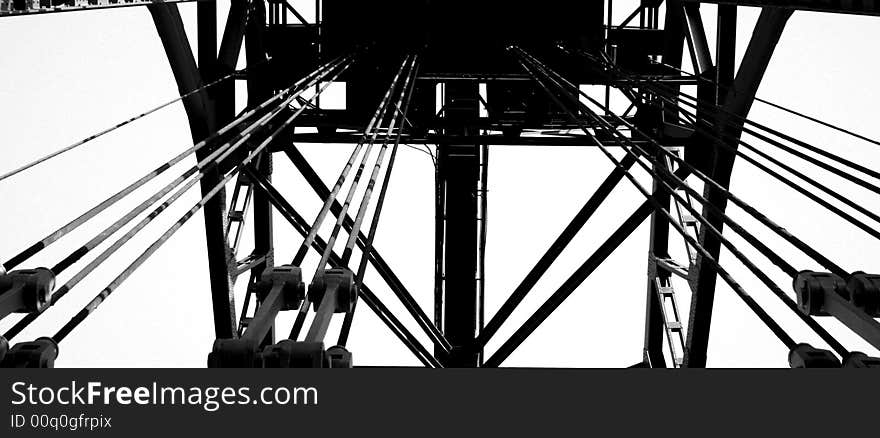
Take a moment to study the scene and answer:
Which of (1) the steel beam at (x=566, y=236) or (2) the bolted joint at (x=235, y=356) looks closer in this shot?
(2) the bolted joint at (x=235, y=356)

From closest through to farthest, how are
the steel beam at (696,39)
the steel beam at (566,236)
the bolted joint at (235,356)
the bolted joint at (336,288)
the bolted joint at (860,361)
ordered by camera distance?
1. the bolted joint at (860,361)
2. the bolted joint at (235,356)
3. the bolted joint at (336,288)
4. the steel beam at (696,39)
5. the steel beam at (566,236)

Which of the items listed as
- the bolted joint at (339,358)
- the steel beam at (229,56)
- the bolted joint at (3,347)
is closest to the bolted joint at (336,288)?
the bolted joint at (339,358)

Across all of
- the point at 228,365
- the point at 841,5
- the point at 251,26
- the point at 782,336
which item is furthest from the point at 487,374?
the point at 251,26

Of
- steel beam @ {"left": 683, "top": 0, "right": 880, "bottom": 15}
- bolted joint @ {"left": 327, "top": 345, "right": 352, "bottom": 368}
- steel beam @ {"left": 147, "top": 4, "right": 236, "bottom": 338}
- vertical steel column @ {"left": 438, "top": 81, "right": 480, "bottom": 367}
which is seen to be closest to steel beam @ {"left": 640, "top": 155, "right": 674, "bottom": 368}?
vertical steel column @ {"left": 438, "top": 81, "right": 480, "bottom": 367}

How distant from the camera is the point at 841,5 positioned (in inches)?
210

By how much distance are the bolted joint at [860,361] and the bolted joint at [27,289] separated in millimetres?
3299

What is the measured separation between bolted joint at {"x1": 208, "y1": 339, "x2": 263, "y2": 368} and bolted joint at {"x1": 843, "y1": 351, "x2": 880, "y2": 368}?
226 centimetres

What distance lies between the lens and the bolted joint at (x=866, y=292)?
4.09 meters

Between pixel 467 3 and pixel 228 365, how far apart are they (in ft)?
29.4

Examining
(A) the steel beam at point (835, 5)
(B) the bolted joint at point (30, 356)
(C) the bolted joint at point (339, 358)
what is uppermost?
(A) the steel beam at point (835, 5)

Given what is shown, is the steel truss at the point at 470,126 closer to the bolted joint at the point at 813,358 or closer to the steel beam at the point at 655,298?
the steel beam at the point at 655,298

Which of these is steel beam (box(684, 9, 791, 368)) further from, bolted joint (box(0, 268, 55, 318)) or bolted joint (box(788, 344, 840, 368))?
bolted joint (box(0, 268, 55, 318))

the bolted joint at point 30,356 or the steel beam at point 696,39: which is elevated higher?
the steel beam at point 696,39

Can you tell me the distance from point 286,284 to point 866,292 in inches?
107
